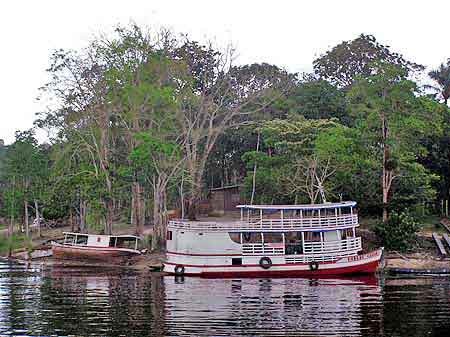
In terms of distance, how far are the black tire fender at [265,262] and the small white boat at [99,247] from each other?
1181 centimetres

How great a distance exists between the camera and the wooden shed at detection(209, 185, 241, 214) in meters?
65.9

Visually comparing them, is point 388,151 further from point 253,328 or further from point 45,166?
point 45,166

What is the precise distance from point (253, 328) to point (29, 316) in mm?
8233

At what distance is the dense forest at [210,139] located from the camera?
160ft

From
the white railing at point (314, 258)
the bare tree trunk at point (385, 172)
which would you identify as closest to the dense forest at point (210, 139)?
the bare tree trunk at point (385, 172)

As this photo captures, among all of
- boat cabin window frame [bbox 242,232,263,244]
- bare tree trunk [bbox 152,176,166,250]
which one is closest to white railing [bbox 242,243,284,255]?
boat cabin window frame [bbox 242,232,263,244]

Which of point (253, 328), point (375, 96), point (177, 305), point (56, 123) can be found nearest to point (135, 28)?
point (56, 123)

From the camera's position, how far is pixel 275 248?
42750 millimetres

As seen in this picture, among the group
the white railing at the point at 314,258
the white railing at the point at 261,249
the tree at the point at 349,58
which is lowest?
the white railing at the point at 314,258

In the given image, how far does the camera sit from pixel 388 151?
48594 mm

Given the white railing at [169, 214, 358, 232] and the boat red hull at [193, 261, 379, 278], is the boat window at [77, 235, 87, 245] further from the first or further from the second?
the boat red hull at [193, 261, 379, 278]

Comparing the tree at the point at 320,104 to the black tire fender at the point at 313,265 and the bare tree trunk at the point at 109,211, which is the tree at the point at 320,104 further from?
the black tire fender at the point at 313,265

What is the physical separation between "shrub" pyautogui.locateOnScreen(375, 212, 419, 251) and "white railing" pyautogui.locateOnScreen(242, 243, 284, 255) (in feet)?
26.1

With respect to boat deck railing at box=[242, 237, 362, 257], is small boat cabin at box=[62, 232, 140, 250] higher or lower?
higher
